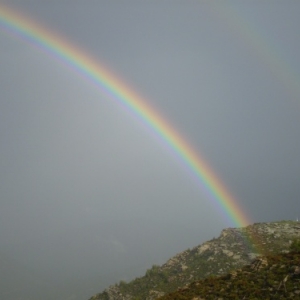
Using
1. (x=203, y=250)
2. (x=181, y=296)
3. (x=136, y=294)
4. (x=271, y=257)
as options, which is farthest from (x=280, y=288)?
(x=203, y=250)

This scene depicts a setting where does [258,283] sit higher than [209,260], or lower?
lower

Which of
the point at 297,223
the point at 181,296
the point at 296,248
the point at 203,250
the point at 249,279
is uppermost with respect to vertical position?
the point at 297,223

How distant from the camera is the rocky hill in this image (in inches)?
1830

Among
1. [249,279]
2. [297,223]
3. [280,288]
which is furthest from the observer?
[297,223]

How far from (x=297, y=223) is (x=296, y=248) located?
36.6 m

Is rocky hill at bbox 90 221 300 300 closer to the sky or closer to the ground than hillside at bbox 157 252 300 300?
closer to the sky

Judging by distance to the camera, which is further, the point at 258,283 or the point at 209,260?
the point at 209,260

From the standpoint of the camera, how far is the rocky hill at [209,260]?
46.5 meters

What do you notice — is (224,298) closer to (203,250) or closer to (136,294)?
(136,294)

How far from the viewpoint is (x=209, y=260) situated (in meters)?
50.5

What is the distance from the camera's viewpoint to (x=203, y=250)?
181ft

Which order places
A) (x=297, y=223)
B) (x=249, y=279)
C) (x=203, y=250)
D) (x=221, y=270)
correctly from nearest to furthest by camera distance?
(x=249, y=279)
(x=221, y=270)
(x=203, y=250)
(x=297, y=223)

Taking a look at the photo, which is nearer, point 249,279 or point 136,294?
point 249,279

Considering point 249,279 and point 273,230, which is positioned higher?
point 273,230
